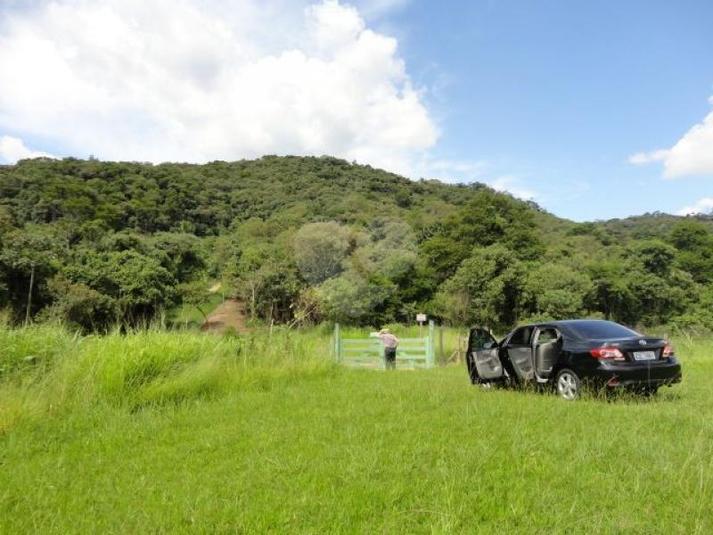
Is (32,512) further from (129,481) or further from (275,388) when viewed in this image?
(275,388)

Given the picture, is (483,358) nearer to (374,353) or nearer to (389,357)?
(389,357)

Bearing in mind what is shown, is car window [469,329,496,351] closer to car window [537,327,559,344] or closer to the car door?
the car door

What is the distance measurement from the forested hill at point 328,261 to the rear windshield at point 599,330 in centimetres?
2352

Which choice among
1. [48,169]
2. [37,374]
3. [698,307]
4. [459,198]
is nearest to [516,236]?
[698,307]

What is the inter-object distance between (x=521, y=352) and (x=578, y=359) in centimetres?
138

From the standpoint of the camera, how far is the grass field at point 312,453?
3.72m

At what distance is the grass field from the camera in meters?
3.72

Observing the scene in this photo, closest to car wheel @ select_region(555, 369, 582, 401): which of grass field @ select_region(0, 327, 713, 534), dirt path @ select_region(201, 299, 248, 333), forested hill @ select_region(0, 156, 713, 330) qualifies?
grass field @ select_region(0, 327, 713, 534)

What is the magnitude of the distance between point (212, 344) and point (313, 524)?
26.5 ft

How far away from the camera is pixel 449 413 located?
715 cm

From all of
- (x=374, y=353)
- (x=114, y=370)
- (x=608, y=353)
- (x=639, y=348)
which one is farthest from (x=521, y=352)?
(x=374, y=353)

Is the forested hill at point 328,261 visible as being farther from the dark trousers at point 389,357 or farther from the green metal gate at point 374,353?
the dark trousers at point 389,357

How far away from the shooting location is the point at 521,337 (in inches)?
409

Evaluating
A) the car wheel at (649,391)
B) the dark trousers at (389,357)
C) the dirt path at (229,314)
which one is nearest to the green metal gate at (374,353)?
the dark trousers at (389,357)
